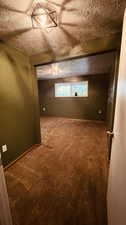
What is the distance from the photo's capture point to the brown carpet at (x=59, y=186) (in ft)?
3.50

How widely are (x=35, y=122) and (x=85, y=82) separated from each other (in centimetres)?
349

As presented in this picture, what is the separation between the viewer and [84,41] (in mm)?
1708

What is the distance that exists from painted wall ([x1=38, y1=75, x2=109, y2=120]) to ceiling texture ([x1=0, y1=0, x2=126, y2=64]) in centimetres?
310

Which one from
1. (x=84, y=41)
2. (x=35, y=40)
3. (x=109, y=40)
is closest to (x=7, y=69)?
(x=35, y=40)

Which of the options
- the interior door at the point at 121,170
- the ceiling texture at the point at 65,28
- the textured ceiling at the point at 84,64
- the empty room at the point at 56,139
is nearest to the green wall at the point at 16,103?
the empty room at the point at 56,139

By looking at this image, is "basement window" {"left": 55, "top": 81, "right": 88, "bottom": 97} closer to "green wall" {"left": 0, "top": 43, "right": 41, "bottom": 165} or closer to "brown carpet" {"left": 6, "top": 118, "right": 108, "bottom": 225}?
"green wall" {"left": 0, "top": 43, "right": 41, "bottom": 165}

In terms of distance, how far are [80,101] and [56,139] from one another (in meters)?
2.76

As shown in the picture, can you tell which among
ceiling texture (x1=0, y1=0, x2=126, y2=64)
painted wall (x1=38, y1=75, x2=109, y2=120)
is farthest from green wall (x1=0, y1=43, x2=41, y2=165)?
painted wall (x1=38, y1=75, x2=109, y2=120)

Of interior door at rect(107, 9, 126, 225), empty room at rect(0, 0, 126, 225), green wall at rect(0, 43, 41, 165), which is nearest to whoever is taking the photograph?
interior door at rect(107, 9, 126, 225)

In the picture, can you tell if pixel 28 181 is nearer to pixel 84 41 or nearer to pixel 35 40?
pixel 35 40

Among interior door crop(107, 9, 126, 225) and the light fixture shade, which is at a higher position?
the light fixture shade

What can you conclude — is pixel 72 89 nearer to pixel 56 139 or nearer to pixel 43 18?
pixel 56 139

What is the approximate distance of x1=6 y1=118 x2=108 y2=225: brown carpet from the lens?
1066 mm

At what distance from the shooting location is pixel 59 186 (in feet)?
4.67
